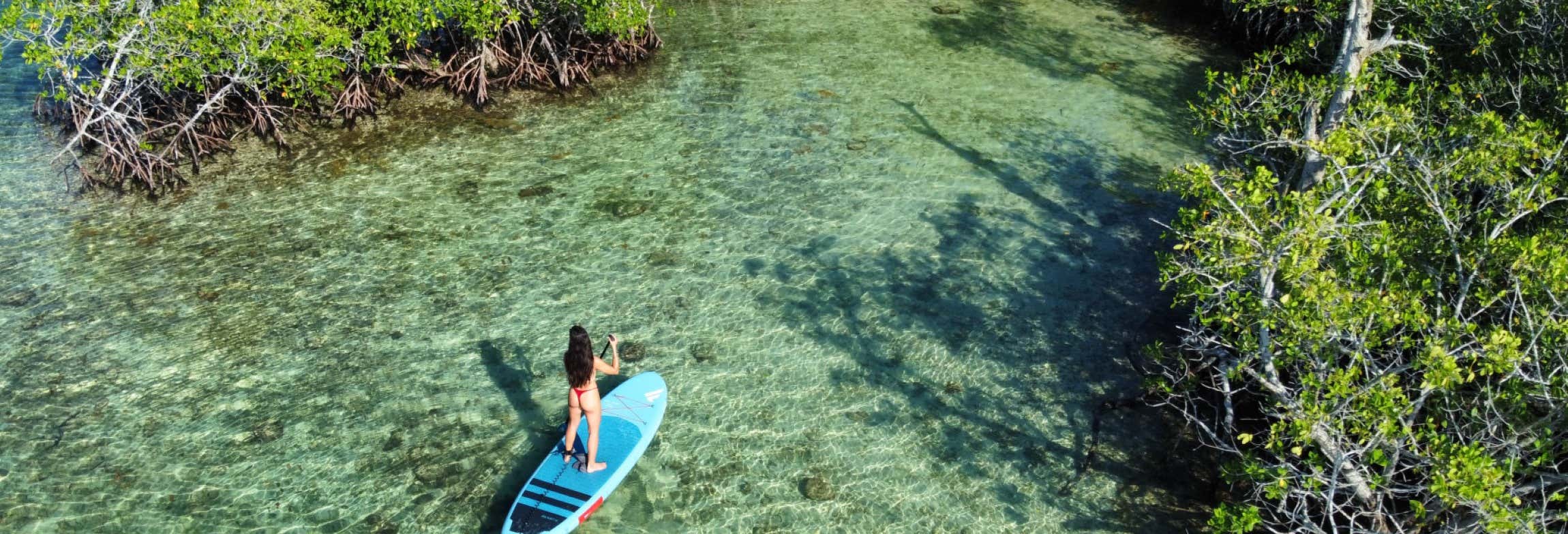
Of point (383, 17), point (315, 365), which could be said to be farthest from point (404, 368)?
point (383, 17)

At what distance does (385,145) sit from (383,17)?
135cm

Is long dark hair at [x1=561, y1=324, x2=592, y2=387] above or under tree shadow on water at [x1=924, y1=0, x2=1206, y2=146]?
above

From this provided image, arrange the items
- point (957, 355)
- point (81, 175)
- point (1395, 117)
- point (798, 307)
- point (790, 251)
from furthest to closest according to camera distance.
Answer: point (81, 175) < point (790, 251) < point (798, 307) < point (957, 355) < point (1395, 117)

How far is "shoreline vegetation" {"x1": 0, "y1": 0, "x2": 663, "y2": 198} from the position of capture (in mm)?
9641

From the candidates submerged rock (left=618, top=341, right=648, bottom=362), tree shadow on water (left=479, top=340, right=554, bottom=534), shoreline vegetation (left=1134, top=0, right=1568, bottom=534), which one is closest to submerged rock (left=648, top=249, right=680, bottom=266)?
submerged rock (left=618, top=341, right=648, bottom=362)

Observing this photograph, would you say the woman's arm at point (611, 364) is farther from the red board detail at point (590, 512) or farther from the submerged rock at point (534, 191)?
the submerged rock at point (534, 191)

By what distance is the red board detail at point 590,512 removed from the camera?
20.4 ft

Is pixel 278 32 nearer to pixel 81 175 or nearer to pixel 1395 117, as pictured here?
pixel 81 175

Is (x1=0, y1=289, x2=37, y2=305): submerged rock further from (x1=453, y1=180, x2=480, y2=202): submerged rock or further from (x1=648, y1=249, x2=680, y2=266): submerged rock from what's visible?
(x1=648, y1=249, x2=680, y2=266): submerged rock

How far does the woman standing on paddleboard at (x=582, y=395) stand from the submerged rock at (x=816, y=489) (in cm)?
132

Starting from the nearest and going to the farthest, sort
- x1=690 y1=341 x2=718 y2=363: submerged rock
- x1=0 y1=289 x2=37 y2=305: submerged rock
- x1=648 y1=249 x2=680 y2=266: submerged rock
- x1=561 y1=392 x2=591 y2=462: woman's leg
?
1. x1=561 y1=392 x2=591 y2=462: woman's leg
2. x1=690 y1=341 x2=718 y2=363: submerged rock
3. x1=0 y1=289 x2=37 y2=305: submerged rock
4. x1=648 y1=249 x2=680 y2=266: submerged rock

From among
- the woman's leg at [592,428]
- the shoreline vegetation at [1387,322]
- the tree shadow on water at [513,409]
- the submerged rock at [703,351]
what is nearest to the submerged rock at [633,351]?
the submerged rock at [703,351]

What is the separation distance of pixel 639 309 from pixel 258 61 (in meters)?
5.19

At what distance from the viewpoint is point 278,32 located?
33.0ft
